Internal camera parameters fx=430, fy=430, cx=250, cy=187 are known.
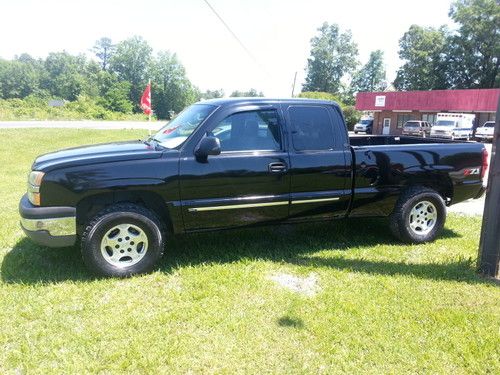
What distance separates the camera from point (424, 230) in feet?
18.7

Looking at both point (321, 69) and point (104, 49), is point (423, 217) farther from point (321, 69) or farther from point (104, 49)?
point (104, 49)

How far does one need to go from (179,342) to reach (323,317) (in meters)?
1.23

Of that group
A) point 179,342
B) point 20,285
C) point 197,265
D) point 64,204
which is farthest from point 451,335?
point 20,285

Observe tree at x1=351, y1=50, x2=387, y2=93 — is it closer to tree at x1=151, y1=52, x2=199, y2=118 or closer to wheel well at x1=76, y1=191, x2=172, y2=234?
tree at x1=151, y1=52, x2=199, y2=118

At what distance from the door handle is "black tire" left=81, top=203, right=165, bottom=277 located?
1336mm

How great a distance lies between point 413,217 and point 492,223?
47.9 inches

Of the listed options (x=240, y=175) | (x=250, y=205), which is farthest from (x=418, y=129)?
(x=240, y=175)

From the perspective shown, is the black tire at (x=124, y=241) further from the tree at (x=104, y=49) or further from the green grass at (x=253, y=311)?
the tree at (x=104, y=49)

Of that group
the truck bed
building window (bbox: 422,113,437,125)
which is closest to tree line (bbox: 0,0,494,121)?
building window (bbox: 422,113,437,125)

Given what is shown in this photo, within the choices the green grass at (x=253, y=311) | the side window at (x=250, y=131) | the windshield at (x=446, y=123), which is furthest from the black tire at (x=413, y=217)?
the windshield at (x=446, y=123)

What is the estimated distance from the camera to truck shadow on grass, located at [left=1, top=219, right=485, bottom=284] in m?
4.53

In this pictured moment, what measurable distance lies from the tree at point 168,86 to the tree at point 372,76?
126 feet

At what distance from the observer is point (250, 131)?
4.80 meters

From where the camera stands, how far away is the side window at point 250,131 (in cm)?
469
